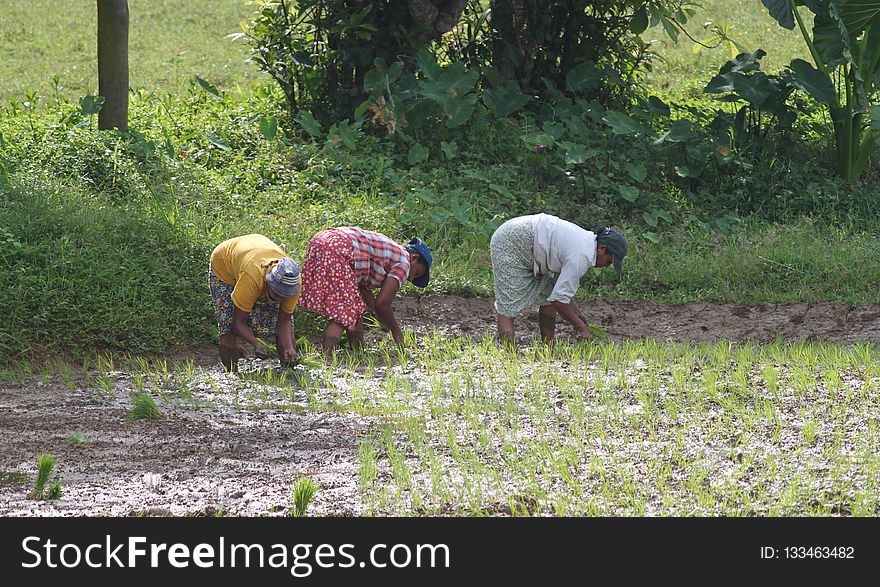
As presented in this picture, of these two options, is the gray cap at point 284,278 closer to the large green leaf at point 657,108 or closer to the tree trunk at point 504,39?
the tree trunk at point 504,39

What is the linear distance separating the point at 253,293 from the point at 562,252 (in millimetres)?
2110

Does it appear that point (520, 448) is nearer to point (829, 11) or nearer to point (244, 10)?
point (829, 11)

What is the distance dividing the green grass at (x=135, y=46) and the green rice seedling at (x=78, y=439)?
8092 millimetres

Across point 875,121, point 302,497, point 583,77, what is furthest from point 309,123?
point 302,497

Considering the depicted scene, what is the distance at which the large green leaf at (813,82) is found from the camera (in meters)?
10.6

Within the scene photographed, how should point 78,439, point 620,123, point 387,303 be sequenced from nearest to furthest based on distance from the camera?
1. point 78,439
2. point 387,303
3. point 620,123

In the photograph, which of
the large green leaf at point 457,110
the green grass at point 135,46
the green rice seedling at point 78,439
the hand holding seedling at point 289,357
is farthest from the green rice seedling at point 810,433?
the green grass at point 135,46

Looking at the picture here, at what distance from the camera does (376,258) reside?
23.6ft

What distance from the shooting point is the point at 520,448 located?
4.97 m

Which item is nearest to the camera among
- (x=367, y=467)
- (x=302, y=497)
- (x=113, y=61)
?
(x=302, y=497)

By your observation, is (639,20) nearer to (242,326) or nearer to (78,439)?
(242,326)

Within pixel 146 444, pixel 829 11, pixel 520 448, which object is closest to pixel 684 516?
pixel 520 448

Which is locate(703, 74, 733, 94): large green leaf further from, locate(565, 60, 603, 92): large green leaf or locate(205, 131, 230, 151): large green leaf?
locate(205, 131, 230, 151): large green leaf

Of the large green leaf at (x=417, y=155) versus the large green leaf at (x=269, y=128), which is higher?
the large green leaf at (x=269, y=128)
